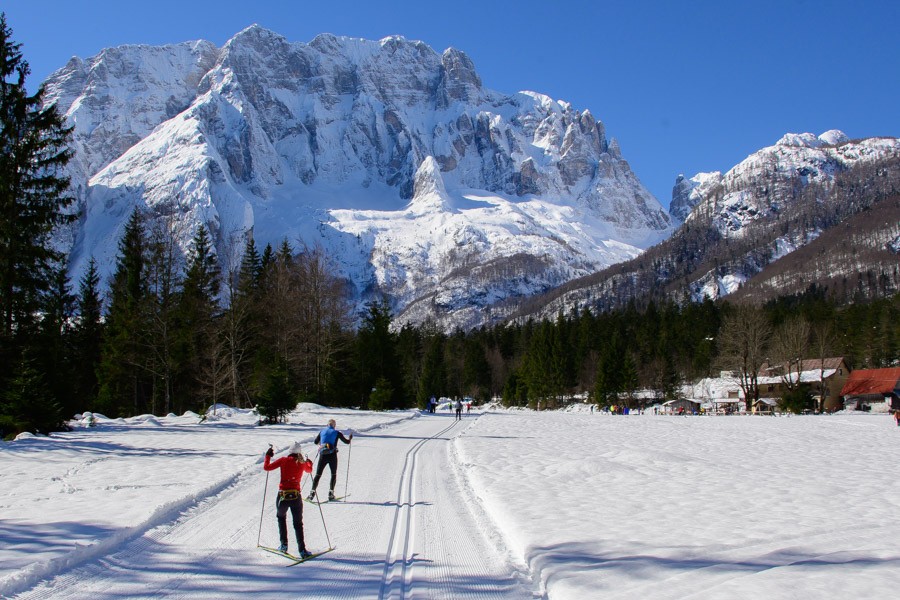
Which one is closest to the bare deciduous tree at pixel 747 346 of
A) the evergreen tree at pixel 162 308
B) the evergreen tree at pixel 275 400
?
the evergreen tree at pixel 275 400

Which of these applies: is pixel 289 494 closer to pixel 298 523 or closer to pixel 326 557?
pixel 298 523

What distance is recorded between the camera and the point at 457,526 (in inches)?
373

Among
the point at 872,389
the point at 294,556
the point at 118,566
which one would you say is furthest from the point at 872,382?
the point at 118,566

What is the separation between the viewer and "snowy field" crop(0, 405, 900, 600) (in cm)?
664

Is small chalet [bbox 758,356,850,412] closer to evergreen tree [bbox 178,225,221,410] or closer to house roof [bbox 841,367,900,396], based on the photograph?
house roof [bbox 841,367,900,396]

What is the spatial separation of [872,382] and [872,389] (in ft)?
5.05

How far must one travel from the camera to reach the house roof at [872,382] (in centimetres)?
6319

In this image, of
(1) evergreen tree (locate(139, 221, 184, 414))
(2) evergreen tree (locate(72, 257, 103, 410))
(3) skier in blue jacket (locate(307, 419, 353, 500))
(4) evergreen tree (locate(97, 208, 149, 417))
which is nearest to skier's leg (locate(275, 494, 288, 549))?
(3) skier in blue jacket (locate(307, 419, 353, 500))

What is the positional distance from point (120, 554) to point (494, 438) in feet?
64.4

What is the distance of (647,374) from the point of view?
88.1 m

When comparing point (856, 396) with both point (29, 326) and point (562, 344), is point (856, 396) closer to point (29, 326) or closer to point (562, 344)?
point (562, 344)

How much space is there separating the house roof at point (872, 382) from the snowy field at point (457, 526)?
5418cm

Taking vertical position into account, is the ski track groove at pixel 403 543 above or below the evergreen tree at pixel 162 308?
below

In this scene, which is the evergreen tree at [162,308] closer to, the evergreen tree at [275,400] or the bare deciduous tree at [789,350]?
the evergreen tree at [275,400]
